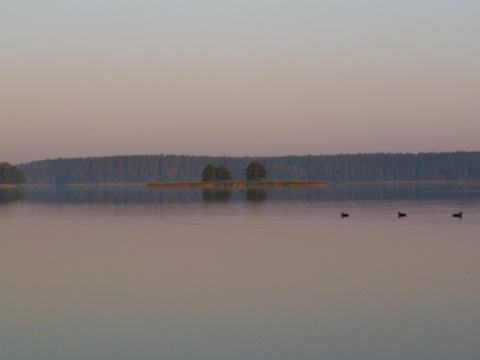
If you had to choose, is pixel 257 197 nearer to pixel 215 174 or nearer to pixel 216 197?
pixel 216 197

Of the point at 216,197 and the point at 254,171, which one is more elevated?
the point at 254,171

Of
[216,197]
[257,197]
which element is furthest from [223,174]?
[257,197]

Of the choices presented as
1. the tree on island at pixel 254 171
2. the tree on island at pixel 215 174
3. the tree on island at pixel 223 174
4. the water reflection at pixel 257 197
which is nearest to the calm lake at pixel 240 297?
the water reflection at pixel 257 197

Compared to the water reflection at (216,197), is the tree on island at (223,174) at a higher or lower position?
higher

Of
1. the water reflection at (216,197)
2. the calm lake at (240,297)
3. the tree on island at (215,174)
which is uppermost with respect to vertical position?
the tree on island at (215,174)

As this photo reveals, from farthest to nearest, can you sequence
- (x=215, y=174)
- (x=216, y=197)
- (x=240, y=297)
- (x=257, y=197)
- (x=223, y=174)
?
(x=215, y=174) → (x=223, y=174) → (x=216, y=197) → (x=257, y=197) → (x=240, y=297)

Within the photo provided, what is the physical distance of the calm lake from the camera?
51.2 ft

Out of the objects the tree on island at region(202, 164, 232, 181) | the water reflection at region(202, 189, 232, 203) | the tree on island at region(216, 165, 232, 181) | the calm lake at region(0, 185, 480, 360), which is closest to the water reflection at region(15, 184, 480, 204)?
the water reflection at region(202, 189, 232, 203)

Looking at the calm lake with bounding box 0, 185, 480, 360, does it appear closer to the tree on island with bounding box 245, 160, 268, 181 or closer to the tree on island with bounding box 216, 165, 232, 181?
the tree on island with bounding box 245, 160, 268, 181

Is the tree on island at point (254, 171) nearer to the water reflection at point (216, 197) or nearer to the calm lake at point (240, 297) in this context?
the water reflection at point (216, 197)

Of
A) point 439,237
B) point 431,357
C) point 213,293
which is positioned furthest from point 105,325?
point 439,237

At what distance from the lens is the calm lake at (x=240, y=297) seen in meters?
15.6

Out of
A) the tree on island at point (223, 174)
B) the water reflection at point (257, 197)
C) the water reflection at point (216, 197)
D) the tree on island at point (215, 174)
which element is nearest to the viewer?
the water reflection at point (216, 197)

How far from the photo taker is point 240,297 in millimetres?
20875
